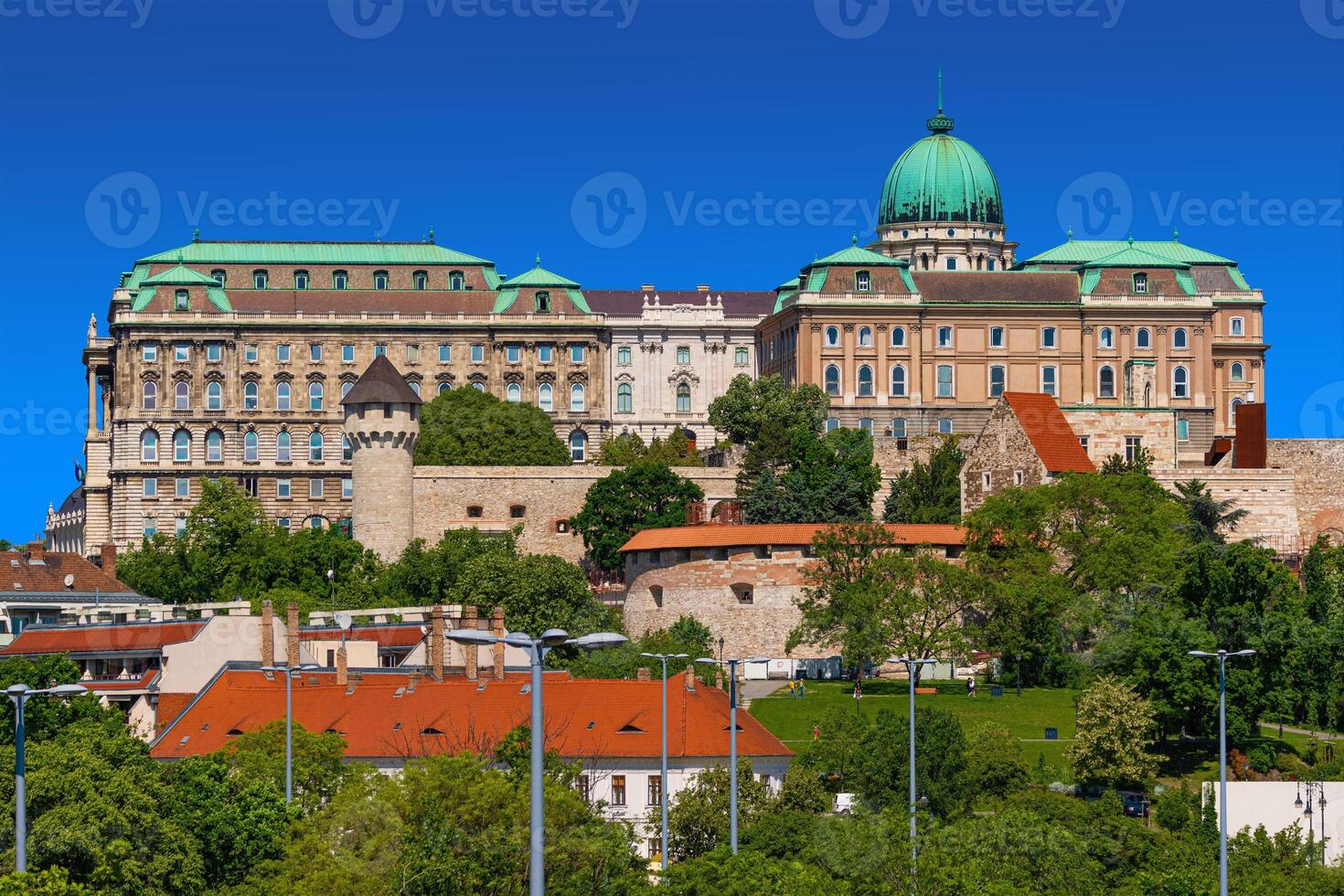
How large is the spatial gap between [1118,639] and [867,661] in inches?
673

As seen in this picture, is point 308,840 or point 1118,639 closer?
point 308,840

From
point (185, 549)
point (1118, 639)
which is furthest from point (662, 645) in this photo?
point (185, 549)

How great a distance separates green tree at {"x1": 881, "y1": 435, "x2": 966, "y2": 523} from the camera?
134 meters

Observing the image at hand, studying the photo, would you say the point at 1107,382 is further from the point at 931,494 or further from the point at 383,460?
the point at 383,460

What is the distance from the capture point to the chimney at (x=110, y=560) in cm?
14462

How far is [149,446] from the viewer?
169m

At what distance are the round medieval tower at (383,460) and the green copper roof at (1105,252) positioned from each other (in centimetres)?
5576

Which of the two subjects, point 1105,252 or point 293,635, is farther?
point 1105,252

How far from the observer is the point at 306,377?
17488 cm

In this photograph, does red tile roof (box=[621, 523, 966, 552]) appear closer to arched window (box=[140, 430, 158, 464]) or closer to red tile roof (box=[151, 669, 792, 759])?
red tile roof (box=[151, 669, 792, 759])

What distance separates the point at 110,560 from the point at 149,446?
2178cm

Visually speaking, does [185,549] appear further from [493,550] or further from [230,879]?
[230,879]

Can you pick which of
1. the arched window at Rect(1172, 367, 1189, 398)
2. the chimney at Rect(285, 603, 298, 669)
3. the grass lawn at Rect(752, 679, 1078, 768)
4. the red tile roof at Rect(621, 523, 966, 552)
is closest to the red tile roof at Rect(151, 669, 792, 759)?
the chimney at Rect(285, 603, 298, 669)

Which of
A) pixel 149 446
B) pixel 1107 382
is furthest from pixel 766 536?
pixel 149 446
